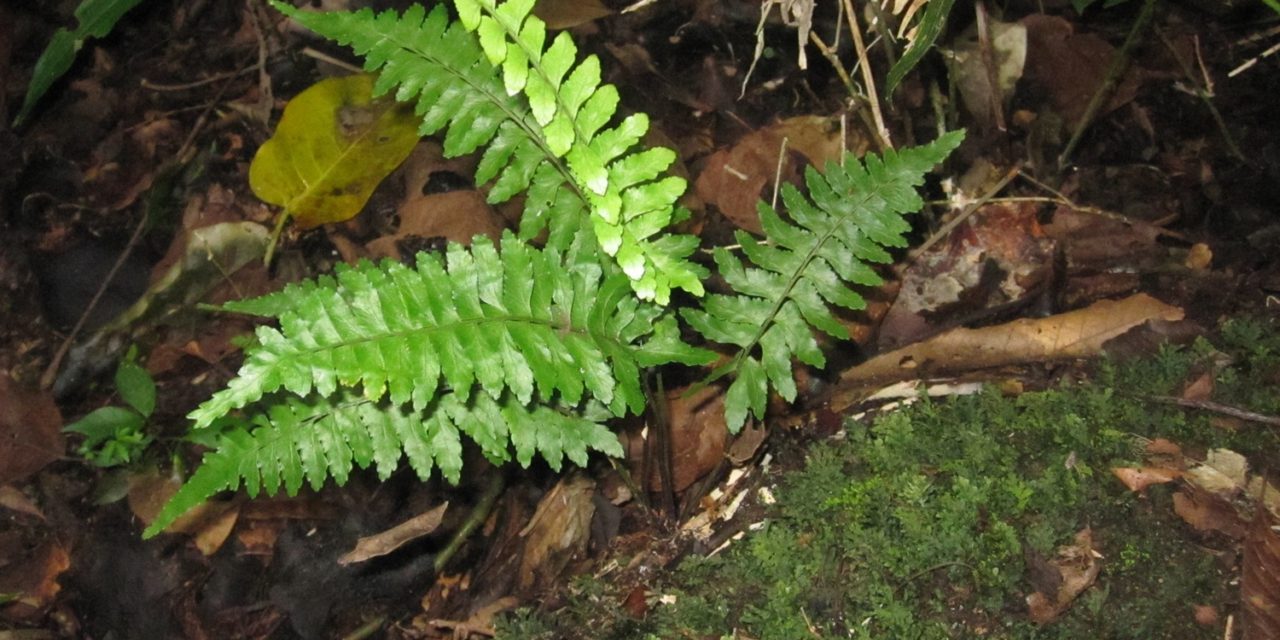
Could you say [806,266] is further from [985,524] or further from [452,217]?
[452,217]

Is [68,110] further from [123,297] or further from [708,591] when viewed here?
[708,591]

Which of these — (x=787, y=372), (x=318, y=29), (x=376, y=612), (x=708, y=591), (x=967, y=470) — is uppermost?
(x=318, y=29)

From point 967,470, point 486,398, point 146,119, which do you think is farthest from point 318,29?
point 146,119

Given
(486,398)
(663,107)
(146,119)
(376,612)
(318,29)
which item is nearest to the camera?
(318,29)

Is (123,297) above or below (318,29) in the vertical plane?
below

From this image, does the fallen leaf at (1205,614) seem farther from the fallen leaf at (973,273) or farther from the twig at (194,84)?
the twig at (194,84)

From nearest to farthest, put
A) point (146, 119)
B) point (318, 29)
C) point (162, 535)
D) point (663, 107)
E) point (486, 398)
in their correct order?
point (318, 29) < point (486, 398) < point (162, 535) < point (663, 107) < point (146, 119)
